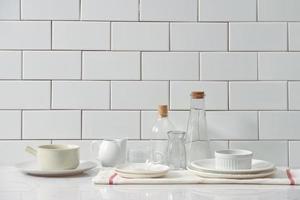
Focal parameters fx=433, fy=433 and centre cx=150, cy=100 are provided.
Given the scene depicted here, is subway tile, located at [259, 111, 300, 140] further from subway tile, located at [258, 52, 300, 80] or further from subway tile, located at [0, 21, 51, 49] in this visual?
subway tile, located at [0, 21, 51, 49]

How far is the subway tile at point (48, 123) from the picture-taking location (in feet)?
4.50

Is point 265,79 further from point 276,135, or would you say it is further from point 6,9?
point 6,9

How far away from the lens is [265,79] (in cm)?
138

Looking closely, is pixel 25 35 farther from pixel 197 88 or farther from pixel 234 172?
pixel 234 172

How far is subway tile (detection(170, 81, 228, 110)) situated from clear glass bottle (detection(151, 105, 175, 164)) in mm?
71

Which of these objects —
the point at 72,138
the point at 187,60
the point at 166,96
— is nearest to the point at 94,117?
the point at 72,138

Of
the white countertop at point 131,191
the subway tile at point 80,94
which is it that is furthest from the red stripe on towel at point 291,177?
the subway tile at point 80,94

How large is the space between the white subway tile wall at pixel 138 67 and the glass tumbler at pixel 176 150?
12 centimetres

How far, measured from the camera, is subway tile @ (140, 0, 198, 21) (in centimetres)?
138

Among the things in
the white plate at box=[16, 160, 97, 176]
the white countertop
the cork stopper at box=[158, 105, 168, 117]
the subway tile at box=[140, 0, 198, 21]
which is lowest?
the white countertop

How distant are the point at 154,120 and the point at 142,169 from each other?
0.26 meters

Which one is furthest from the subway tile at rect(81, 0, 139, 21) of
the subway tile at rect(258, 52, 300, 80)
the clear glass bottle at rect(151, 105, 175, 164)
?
the subway tile at rect(258, 52, 300, 80)

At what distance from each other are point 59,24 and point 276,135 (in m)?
0.78

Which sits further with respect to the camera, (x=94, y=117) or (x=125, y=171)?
(x=94, y=117)
